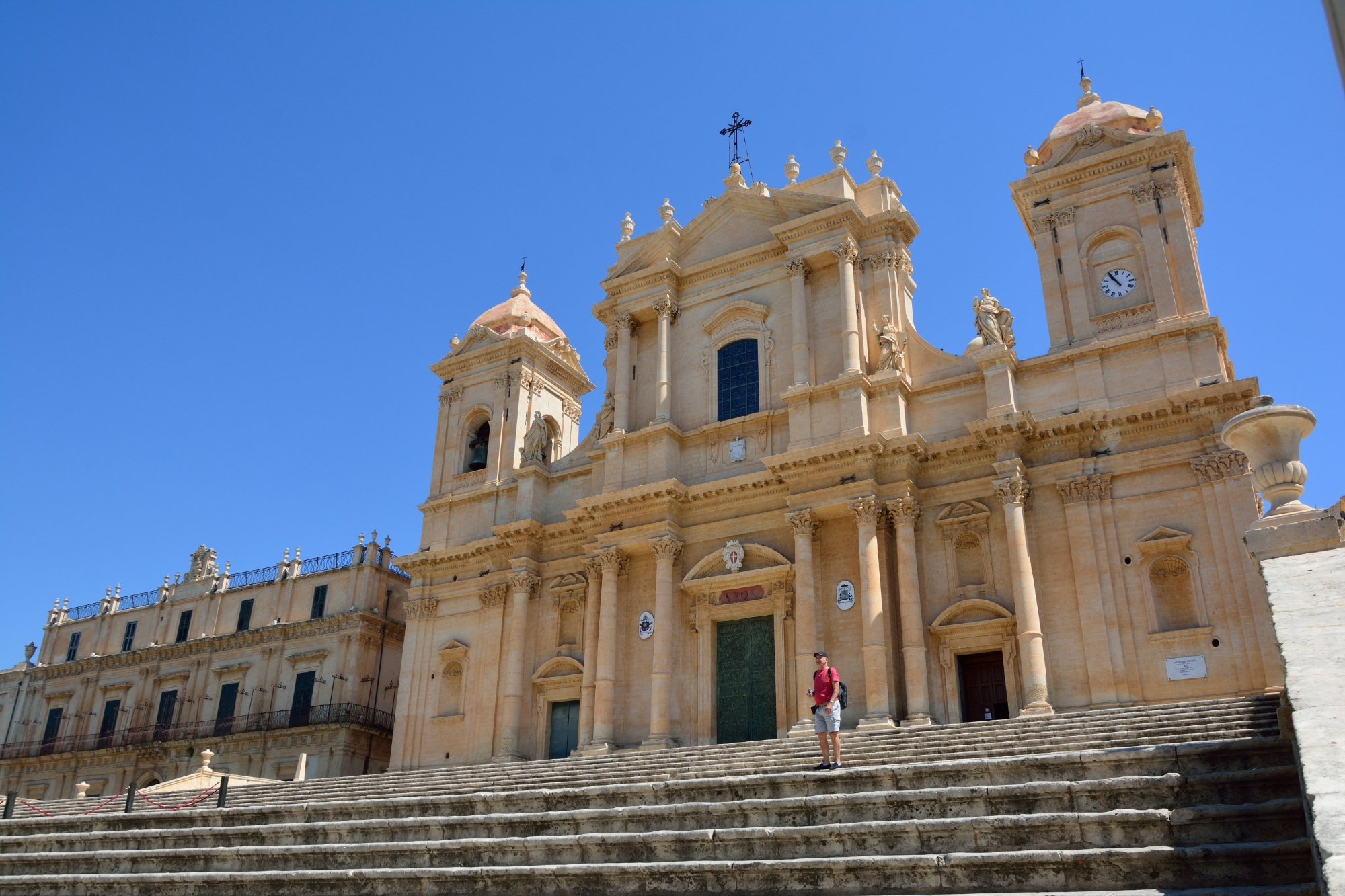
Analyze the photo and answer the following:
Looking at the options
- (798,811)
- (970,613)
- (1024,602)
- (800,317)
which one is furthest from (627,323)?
(798,811)

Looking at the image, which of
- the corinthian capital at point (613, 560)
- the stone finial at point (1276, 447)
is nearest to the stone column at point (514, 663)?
the corinthian capital at point (613, 560)

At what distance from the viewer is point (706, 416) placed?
26.5m

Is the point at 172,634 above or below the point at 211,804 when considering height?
above

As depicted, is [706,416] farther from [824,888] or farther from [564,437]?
[824,888]

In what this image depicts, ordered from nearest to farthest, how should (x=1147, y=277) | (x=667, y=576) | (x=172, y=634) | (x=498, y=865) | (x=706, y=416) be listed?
(x=498, y=865)
(x=1147, y=277)
(x=667, y=576)
(x=706, y=416)
(x=172, y=634)

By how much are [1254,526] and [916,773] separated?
3855mm

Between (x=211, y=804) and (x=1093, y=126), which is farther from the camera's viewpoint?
(x=1093, y=126)

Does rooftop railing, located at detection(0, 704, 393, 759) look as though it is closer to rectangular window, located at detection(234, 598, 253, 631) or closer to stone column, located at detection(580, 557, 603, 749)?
rectangular window, located at detection(234, 598, 253, 631)

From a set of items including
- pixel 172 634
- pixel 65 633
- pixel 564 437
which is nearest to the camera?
pixel 564 437

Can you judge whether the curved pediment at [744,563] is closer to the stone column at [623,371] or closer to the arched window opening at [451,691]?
the stone column at [623,371]

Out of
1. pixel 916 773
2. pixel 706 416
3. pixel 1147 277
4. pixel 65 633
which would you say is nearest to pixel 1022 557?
pixel 1147 277

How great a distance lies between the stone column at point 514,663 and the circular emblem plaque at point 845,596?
27.7 feet

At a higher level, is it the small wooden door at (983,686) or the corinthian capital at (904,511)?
the corinthian capital at (904,511)

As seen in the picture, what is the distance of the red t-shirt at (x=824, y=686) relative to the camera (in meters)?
12.9
